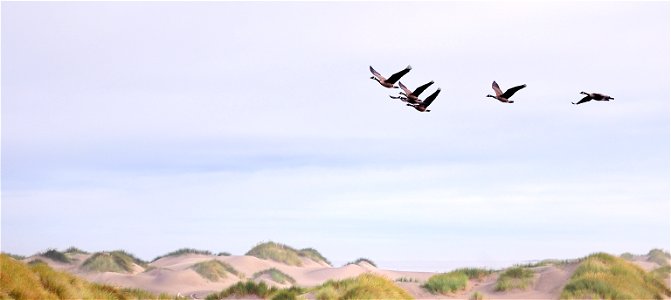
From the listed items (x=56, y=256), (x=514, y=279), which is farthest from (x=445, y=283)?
(x=56, y=256)

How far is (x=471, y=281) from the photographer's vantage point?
110ft

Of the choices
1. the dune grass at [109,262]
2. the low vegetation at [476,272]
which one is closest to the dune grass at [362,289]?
the low vegetation at [476,272]

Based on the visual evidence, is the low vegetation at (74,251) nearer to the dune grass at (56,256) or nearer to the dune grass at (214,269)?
the dune grass at (56,256)

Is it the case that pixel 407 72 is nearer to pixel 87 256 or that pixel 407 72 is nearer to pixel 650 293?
pixel 650 293

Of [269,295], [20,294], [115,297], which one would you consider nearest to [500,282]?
[269,295]

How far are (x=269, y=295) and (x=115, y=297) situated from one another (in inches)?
227

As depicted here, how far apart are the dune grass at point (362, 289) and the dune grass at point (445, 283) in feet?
8.65

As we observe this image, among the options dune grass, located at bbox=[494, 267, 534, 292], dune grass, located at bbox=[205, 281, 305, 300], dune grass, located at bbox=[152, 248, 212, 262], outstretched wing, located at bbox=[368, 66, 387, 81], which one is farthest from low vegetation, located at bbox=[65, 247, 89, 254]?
outstretched wing, located at bbox=[368, 66, 387, 81]

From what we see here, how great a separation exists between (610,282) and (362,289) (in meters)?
10.7

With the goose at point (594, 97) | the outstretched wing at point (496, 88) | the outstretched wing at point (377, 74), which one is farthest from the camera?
the outstretched wing at point (496, 88)

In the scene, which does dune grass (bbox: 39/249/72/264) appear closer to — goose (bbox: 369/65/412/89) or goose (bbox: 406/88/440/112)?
goose (bbox: 369/65/412/89)

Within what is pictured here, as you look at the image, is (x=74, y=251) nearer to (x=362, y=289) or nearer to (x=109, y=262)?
(x=109, y=262)

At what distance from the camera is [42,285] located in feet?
67.4

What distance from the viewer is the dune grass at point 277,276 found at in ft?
143
